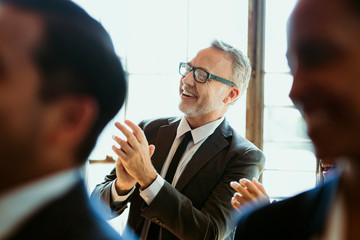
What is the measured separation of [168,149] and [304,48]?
1476mm

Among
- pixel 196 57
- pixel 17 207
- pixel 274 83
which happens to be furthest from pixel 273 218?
pixel 274 83

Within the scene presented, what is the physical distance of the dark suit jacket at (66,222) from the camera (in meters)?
0.68

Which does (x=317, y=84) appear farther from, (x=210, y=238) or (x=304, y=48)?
(x=210, y=238)

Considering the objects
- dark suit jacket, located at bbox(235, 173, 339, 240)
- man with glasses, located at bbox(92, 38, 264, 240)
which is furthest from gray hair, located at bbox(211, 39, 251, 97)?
dark suit jacket, located at bbox(235, 173, 339, 240)

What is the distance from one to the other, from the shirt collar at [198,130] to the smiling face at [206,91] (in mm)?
52

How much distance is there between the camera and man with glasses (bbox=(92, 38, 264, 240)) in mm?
1755

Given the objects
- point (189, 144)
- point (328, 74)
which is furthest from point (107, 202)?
point (328, 74)

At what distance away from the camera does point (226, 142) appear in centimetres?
212

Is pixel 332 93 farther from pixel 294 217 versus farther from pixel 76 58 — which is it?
pixel 76 58

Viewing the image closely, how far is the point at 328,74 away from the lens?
0.67 metres

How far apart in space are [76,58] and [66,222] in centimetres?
31

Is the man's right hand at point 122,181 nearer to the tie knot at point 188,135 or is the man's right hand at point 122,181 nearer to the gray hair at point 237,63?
the tie knot at point 188,135

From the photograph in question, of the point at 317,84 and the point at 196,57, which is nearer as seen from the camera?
the point at 317,84

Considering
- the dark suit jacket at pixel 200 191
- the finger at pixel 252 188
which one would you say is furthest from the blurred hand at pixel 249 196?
the dark suit jacket at pixel 200 191
